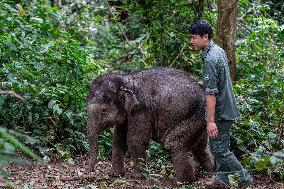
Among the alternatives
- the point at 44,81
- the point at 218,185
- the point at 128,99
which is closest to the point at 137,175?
the point at 128,99

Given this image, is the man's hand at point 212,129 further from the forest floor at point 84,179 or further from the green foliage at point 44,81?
the green foliage at point 44,81

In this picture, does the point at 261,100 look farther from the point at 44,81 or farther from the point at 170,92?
the point at 44,81

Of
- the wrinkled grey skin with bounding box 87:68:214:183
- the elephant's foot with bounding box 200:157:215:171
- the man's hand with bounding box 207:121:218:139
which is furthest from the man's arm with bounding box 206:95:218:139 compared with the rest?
the elephant's foot with bounding box 200:157:215:171

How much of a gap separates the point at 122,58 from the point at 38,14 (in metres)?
3.82

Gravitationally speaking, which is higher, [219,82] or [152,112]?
[219,82]

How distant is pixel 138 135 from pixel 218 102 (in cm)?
123

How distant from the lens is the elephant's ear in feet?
20.3

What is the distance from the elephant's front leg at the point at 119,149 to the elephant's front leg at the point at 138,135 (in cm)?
29

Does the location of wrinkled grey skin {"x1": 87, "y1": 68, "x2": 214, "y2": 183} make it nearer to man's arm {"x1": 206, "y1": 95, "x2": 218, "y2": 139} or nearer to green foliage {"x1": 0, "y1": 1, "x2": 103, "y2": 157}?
man's arm {"x1": 206, "y1": 95, "x2": 218, "y2": 139}

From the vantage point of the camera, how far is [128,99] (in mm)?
6215

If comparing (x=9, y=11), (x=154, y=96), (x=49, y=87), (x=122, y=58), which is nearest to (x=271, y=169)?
(x=154, y=96)

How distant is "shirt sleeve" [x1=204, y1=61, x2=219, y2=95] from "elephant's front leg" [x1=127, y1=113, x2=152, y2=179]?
1182mm

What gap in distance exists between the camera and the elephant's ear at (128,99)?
20.3 feet

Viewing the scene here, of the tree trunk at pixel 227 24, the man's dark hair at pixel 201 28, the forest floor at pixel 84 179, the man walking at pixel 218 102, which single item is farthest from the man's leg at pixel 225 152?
the tree trunk at pixel 227 24
